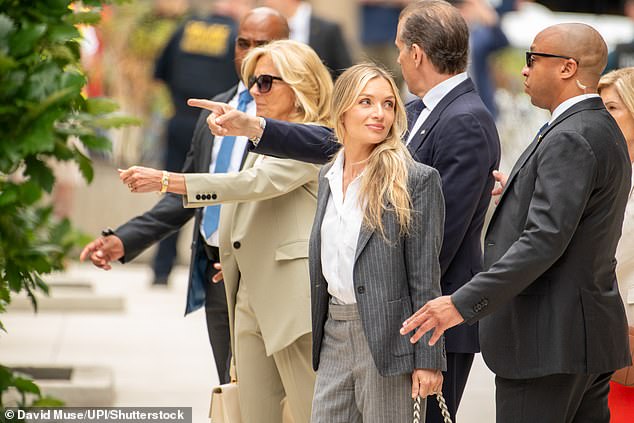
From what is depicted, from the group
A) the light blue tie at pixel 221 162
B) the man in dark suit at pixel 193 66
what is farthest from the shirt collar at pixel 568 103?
the man in dark suit at pixel 193 66

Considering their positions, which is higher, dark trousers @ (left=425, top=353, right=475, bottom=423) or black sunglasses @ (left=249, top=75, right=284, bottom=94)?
black sunglasses @ (left=249, top=75, right=284, bottom=94)

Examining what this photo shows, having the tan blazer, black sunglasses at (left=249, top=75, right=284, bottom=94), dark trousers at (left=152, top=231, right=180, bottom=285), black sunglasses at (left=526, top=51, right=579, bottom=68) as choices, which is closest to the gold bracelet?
the tan blazer

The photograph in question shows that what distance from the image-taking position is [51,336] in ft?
30.4

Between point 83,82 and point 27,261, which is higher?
point 83,82

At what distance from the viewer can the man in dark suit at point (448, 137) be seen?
14.5 feet

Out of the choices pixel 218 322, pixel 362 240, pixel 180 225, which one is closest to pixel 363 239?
pixel 362 240

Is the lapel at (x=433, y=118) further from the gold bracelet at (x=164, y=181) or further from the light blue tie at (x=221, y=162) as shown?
the light blue tie at (x=221, y=162)

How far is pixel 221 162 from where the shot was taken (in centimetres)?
527

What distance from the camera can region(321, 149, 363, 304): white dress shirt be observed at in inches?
158

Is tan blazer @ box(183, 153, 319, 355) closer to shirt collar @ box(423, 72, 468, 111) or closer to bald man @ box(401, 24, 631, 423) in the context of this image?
shirt collar @ box(423, 72, 468, 111)

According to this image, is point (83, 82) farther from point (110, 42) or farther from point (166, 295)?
point (110, 42)

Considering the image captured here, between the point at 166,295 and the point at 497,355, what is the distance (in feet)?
24.8

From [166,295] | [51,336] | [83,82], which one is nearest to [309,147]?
[83,82]

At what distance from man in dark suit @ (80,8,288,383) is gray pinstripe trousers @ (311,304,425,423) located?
127cm
